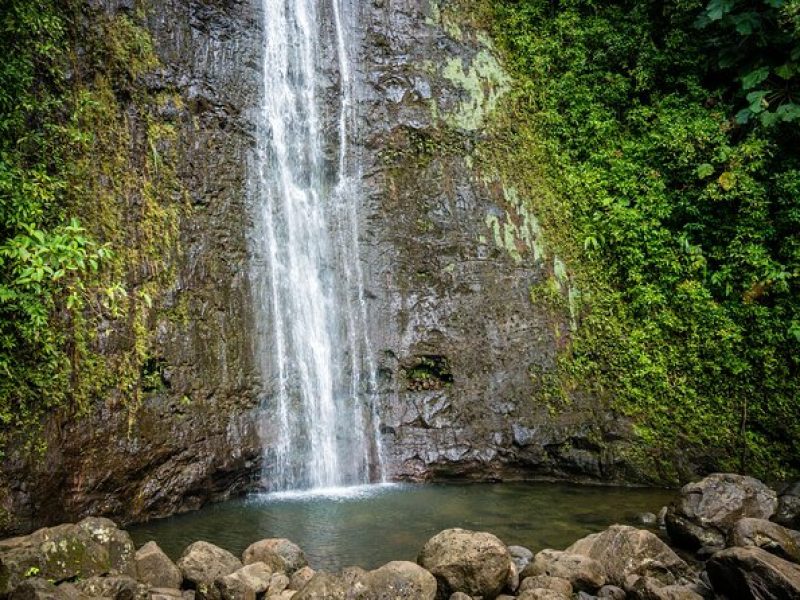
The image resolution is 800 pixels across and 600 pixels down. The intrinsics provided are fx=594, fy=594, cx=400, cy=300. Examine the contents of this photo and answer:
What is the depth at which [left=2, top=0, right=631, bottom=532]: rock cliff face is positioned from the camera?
24.2 feet

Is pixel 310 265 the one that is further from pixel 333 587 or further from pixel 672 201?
pixel 333 587

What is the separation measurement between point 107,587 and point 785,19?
36.2ft

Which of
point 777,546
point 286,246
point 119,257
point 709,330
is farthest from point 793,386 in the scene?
point 119,257

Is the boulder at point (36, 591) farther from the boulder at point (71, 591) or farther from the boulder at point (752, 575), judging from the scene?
the boulder at point (752, 575)

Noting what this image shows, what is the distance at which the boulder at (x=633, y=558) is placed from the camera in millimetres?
4785

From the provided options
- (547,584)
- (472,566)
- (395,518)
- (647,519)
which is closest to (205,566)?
(472,566)

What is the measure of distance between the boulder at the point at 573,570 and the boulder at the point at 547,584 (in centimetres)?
8

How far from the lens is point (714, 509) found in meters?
5.89

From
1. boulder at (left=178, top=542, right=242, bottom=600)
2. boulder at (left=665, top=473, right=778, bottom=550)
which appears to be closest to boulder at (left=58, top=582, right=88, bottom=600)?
boulder at (left=178, top=542, right=242, bottom=600)

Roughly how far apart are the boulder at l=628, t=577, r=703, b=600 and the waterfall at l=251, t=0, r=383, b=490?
183 inches

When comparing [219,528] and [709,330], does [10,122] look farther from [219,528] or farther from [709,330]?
[709,330]

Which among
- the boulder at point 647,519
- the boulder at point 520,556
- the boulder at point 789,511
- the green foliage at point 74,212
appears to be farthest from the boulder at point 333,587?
the boulder at point 789,511

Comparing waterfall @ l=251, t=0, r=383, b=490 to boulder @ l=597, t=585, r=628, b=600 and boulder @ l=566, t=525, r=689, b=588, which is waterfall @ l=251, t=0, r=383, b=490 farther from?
boulder @ l=597, t=585, r=628, b=600

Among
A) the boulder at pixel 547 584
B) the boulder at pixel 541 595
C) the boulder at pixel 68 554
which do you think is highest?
the boulder at pixel 68 554
